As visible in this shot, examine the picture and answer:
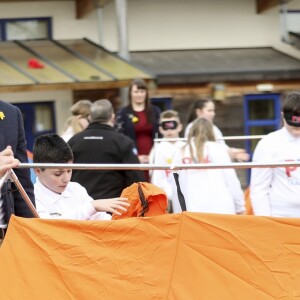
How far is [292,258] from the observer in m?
5.17

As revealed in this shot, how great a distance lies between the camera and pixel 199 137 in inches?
352

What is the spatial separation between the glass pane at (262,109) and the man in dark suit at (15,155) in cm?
1513

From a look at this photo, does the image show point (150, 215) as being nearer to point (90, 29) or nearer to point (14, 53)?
point (14, 53)

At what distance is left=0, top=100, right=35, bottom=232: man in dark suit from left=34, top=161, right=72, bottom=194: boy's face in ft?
0.91

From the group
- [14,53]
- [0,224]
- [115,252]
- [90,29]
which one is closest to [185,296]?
[115,252]

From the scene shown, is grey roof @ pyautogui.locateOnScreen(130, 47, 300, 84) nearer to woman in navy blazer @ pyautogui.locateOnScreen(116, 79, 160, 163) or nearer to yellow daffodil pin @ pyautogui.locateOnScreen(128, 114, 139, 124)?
woman in navy blazer @ pyautogui.locateOnScreen(116, 79, 160, 163)

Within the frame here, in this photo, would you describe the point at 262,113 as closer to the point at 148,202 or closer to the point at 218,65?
the point at 218,65

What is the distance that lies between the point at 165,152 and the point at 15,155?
17.3 feet

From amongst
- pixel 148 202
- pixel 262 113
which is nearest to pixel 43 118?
pixel 262 113

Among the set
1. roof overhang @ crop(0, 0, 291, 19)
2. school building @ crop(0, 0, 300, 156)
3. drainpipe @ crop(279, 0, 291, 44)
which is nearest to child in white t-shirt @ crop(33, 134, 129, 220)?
school building @ crop(0, 0, 300, 156)

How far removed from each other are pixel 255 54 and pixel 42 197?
1548cm

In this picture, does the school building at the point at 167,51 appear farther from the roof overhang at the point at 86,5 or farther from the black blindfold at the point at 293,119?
the black blindfold at the point at 293,119

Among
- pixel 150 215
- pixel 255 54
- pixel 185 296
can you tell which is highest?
pixel 255 54

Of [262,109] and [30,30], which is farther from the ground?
[30,30]
